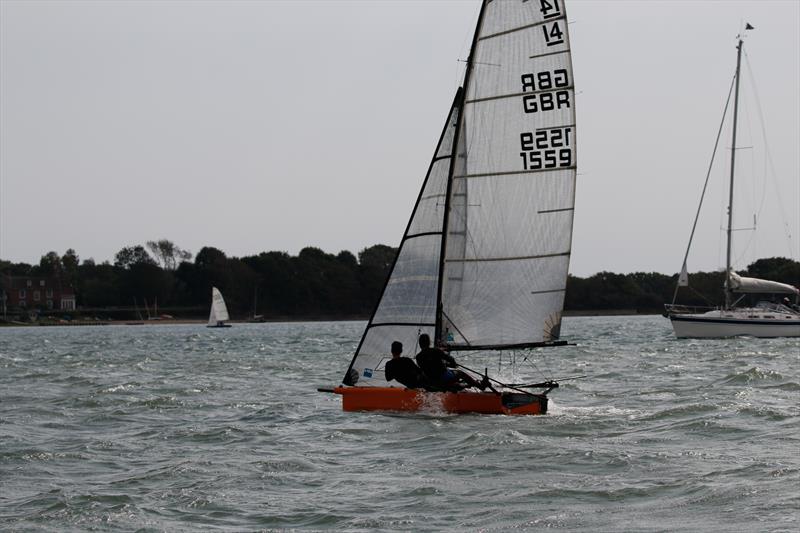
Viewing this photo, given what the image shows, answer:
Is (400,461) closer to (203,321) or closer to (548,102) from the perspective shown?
(548,102)

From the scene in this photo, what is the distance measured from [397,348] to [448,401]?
3.78 feet

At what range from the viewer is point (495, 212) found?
788 inches

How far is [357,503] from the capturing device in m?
12.1

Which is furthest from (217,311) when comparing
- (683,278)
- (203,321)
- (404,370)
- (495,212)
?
(404,370)

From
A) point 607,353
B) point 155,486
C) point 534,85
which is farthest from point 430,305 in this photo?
point 607,353

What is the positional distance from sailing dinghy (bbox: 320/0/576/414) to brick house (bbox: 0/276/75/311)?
13343cm

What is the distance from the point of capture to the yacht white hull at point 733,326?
51.1 meters

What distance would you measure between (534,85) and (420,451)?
7.15 m

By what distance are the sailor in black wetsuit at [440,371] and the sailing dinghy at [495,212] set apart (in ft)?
3.41

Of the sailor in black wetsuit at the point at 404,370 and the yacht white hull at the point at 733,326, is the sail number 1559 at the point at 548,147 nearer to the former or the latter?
the sailor in black wetsuit at the point at 404,370

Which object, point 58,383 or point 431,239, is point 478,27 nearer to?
point 431,239

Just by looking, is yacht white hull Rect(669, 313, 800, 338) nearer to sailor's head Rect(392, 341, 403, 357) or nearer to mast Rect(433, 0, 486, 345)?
mast Rect(433, 0, 486, 345)

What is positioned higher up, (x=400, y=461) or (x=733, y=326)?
(x=733, y=326)

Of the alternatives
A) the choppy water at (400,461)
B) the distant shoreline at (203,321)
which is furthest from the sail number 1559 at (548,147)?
the distant shoreline at (203,321)
